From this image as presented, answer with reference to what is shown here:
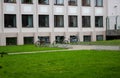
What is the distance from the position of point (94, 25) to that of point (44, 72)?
4081cm

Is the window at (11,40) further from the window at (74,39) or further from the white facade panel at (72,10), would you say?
the white facade panel at (72,10)

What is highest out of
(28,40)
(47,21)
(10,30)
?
(47,21)

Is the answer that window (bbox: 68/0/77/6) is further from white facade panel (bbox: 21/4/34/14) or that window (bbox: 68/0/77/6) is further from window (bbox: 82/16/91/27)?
white facade panel (bbox: 21/4/34/14)

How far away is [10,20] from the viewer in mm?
47219

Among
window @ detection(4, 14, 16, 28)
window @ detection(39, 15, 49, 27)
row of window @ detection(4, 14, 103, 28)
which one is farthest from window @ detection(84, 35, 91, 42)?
window @ detection(4, 14, 16, 28)

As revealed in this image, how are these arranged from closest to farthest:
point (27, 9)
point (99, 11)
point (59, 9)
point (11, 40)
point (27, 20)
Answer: point (11, 40) < point (27, 9) < point (27, 20) < point (59, 9) < point (99, 11)

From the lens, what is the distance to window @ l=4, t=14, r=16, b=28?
4684 cm

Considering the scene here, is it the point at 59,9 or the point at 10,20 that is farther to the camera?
the point at 59,9

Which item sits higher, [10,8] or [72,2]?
[72,2]

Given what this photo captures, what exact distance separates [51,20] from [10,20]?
6.45m

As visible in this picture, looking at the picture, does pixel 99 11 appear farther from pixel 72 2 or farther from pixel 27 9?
pixel 27 9

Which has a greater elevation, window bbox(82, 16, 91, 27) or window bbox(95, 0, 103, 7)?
window bbox(95, 0, 103, 7)

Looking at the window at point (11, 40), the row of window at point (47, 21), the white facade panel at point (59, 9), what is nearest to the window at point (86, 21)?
the row of window at point (47, 21)

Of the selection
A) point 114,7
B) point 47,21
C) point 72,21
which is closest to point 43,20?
point 47,21
